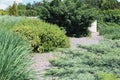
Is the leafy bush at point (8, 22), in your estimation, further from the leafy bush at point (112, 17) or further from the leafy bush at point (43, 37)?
the leafy bush at point (112, 17)

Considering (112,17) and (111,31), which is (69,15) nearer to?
(111,31)

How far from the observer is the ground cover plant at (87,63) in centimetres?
425

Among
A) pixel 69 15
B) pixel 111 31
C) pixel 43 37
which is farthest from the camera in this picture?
pixel 69 15

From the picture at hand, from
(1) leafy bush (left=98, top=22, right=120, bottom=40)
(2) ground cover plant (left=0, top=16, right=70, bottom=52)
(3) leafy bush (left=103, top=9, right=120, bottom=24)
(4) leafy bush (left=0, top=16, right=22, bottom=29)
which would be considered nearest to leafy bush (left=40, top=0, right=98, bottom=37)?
(1) leafy bush (left=98, top=22, right=120, bottom=40)

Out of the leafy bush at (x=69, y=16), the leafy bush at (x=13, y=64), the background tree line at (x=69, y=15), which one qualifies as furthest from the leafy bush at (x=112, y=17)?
the leafy bush at (x=13, y=64)

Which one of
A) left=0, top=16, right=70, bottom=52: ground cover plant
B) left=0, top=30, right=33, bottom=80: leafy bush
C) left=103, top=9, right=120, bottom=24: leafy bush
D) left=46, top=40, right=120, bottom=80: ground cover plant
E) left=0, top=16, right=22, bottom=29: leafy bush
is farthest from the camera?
left=103, top=9, right=120, bottom=24: leafy bush

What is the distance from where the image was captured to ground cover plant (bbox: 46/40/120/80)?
13.9 feet

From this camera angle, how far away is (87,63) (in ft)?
15.2

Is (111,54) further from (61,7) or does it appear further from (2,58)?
(61,7)

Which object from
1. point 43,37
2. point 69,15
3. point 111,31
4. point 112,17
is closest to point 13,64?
point 43,37

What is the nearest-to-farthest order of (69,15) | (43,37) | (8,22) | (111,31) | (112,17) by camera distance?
(43,37) < (8,22) < (111,31) < (69,15) < (112,17)

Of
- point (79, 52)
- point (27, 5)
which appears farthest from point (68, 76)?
point (27, 5)

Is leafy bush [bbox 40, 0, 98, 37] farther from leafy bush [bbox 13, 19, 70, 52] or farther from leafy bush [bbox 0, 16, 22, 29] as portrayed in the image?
leafy bush [bbox 13, 19, 70, 52]

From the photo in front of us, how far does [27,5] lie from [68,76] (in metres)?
58.2
